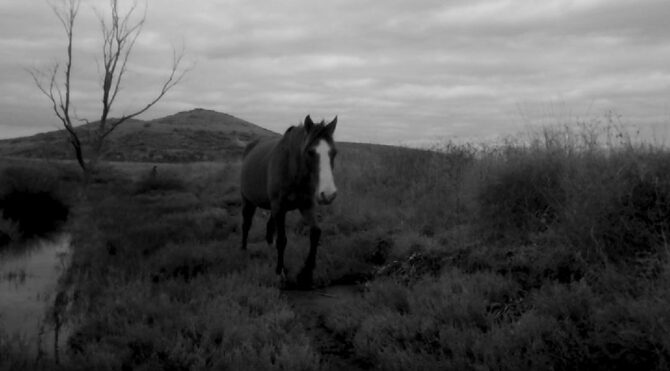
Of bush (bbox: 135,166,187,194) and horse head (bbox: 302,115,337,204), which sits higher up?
horse head (bbox: 302,115,337,204)

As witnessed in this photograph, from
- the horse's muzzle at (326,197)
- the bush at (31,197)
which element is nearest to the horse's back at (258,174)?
the horse's muzzle at (326,197)

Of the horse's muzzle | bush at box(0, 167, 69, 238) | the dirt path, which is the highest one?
the horse's muzzle

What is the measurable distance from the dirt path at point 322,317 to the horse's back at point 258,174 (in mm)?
2471

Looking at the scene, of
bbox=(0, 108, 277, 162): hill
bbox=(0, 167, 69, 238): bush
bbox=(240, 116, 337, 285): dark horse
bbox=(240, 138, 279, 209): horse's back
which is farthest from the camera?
bbox=(0, 108, 277, 162): hill

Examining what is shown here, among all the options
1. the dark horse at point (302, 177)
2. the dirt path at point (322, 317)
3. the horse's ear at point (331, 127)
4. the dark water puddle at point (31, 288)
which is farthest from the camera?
the horse's ear at point (331, 127)

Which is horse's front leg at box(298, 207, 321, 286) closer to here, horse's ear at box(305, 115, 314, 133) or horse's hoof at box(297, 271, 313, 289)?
horse's hoof at box(297, 271, 313, 289)

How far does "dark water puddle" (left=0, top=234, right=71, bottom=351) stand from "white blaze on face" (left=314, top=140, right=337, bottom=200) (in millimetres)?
3100

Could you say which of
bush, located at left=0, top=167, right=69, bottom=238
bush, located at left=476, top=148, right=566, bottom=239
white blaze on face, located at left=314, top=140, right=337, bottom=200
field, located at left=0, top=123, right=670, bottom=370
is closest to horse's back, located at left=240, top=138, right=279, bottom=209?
field, located at left=0, top=123, right=670, bottom=370

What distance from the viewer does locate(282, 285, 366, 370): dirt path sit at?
466 centimetres

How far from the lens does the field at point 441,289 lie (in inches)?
160

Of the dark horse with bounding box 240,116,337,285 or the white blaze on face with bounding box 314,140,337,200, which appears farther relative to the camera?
the dark horse with bounding box 240,116,337,285

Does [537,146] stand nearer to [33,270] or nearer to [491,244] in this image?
[491,244]

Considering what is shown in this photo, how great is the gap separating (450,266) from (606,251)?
1.78 metres

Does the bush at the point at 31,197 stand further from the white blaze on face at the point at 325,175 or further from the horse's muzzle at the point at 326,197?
the horse's muzzle at the point at 326,197
